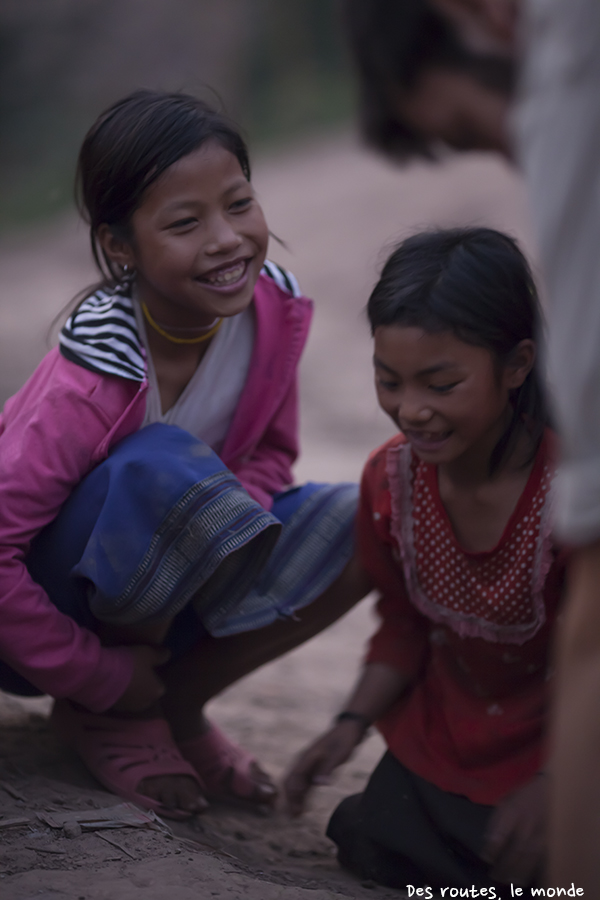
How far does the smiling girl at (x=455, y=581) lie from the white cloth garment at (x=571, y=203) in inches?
24.5

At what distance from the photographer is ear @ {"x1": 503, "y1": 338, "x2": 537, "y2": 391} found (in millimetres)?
1703

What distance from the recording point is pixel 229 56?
15711mm

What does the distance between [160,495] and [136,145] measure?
691mm

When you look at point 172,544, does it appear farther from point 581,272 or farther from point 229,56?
point 229,56

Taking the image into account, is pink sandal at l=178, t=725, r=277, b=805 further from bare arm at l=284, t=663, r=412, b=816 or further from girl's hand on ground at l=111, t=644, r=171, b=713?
bare arm at l=284, t=663, r=412, b=816

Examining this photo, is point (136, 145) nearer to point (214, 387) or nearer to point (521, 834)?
point (214, 387)

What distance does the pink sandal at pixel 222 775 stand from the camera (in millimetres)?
2188

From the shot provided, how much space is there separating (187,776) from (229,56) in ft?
50.6

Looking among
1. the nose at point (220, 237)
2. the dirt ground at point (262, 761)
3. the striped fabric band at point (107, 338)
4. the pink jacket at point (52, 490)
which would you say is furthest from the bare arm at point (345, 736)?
the nose at point (220, 237)

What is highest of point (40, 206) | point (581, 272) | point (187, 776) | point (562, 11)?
point (40, 206)

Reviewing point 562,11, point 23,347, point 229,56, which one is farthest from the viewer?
point 229,56

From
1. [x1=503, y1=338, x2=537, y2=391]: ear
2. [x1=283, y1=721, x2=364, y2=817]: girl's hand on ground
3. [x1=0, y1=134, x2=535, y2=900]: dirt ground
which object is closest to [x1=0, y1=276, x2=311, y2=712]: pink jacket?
[x1=0, y1=134, x2=535, y2=900]: dirt ground

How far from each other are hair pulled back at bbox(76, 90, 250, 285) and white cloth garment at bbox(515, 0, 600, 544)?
40.0 inches

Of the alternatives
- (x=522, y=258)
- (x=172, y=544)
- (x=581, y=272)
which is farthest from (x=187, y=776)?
(x=581, y=272)
